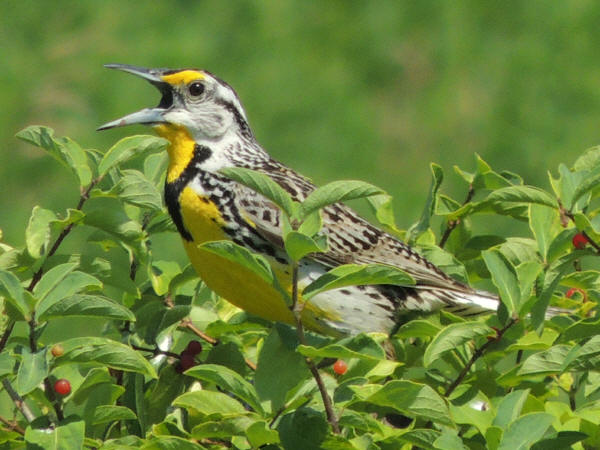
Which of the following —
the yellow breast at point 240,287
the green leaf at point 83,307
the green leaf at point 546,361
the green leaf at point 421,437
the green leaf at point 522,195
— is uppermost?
the green leaf at point 522,195

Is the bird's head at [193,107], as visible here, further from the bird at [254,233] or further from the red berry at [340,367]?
the red berry at [340,367]

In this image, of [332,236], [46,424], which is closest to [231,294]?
[332,236]

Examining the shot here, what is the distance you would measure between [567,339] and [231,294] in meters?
1.15

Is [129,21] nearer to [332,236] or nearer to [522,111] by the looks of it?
[522,111]

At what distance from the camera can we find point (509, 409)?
83.4 inches

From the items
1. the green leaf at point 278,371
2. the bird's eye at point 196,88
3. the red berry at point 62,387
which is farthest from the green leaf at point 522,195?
the bird's eye at point 196,88

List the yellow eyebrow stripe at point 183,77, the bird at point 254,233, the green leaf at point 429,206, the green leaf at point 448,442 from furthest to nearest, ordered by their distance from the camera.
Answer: the yellow eyebrow stripe at point 183,77 < the bird at point 254,233 < the green leaf at point 429,206 < the green leaf at point 448,442

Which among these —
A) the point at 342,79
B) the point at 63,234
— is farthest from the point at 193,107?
the point at 342,79

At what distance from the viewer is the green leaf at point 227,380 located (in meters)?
2.09

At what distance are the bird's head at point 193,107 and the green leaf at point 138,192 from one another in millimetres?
1280

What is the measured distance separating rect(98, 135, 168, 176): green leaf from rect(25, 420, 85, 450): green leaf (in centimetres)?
57

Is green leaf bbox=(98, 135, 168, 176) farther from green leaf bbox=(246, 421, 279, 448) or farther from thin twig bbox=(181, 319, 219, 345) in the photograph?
green leaf bbox=(246, 421, 279, 448)

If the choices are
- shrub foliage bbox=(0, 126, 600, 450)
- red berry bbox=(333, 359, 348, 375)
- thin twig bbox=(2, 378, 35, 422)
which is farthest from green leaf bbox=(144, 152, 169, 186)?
thin twig bbox=(2, 378, 35, 422)

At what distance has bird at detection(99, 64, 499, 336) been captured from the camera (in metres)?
3.40
